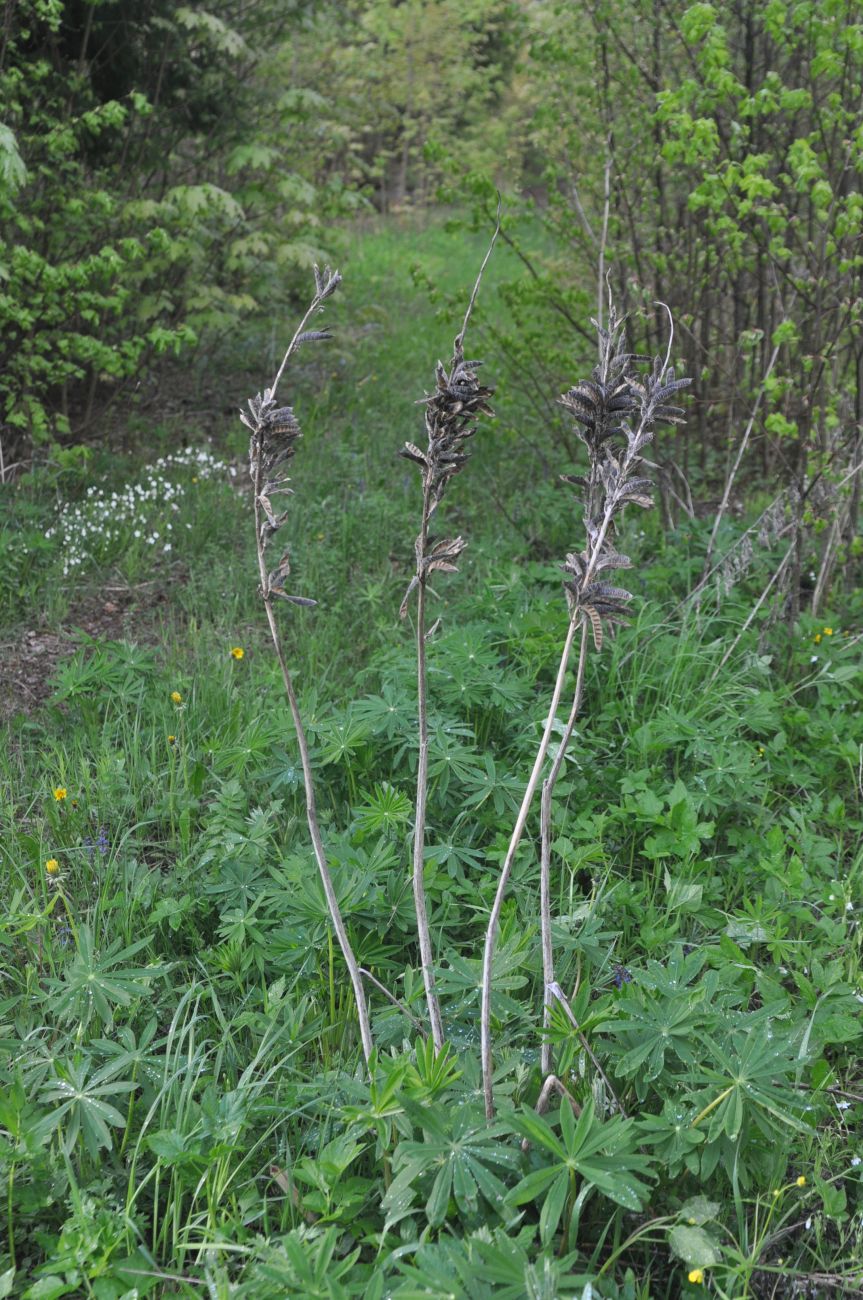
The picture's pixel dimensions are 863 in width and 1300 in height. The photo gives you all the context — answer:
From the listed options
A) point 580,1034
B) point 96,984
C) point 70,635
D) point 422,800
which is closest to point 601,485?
point 422,800

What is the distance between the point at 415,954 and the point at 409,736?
673 millimetres

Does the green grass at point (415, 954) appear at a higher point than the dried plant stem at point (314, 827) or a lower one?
lower

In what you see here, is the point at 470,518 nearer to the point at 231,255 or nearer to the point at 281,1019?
the point at 231,255

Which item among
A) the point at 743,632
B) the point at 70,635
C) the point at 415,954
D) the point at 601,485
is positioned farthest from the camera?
the point at 70,635

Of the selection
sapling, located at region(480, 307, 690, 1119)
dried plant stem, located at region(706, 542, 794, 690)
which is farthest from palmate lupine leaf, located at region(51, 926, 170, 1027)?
dried plant stem, located at region(706, 542, 794, 690)

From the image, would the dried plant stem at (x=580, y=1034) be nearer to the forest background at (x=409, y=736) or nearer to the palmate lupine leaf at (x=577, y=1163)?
the forest background at (x=409, y=736)

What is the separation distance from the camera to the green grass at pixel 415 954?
1762mm

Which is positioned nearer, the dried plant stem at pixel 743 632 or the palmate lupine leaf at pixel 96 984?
the palmate lupine leaf at pixel 96 984

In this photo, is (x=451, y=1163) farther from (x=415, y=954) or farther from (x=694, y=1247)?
(x=415, y=954)

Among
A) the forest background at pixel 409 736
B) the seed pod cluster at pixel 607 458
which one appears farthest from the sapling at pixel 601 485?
the forest background at pixel 409 736

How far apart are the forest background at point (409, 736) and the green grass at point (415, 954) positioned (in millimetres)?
14

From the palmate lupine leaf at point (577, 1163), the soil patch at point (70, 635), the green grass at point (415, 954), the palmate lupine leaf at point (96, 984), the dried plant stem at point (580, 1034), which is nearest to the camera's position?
the palmate lupine leaf at point (577, 1163)

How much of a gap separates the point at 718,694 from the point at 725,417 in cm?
314

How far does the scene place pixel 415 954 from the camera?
2.54 meters
